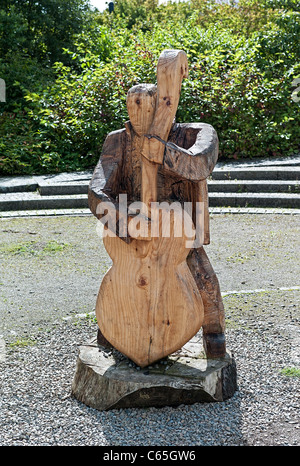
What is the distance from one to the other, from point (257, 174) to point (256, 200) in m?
0.95

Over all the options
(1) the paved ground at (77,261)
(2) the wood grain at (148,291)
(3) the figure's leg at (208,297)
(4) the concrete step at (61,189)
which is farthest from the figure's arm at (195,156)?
(4) the concrete step at (61,189)

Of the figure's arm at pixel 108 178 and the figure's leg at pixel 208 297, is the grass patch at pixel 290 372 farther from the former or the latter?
the figure's arm at pixel 108 178

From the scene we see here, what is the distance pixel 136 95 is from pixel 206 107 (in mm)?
8252

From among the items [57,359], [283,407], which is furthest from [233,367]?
[57,359]

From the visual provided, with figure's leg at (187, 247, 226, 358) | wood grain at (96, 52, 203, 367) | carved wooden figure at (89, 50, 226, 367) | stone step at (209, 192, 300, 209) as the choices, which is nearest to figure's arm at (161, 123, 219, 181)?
carved wooden figure at (89, 50, 226, 367)

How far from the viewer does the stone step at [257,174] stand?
983 centimetres

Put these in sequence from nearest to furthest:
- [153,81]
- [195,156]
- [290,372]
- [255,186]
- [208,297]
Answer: [195,156]
[208,297]
[290,372]
[255,186]
[153,81]

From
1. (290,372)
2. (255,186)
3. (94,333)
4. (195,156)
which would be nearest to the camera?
(195,156)

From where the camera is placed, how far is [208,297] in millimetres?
3570

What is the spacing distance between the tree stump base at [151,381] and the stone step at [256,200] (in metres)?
5.78

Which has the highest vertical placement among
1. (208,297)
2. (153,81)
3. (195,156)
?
(153,81)

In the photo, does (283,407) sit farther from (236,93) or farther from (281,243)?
(236,93)

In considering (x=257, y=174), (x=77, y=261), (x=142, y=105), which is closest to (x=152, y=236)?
(x=142, y=105)

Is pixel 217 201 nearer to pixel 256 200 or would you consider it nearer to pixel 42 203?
pixel 256 200
